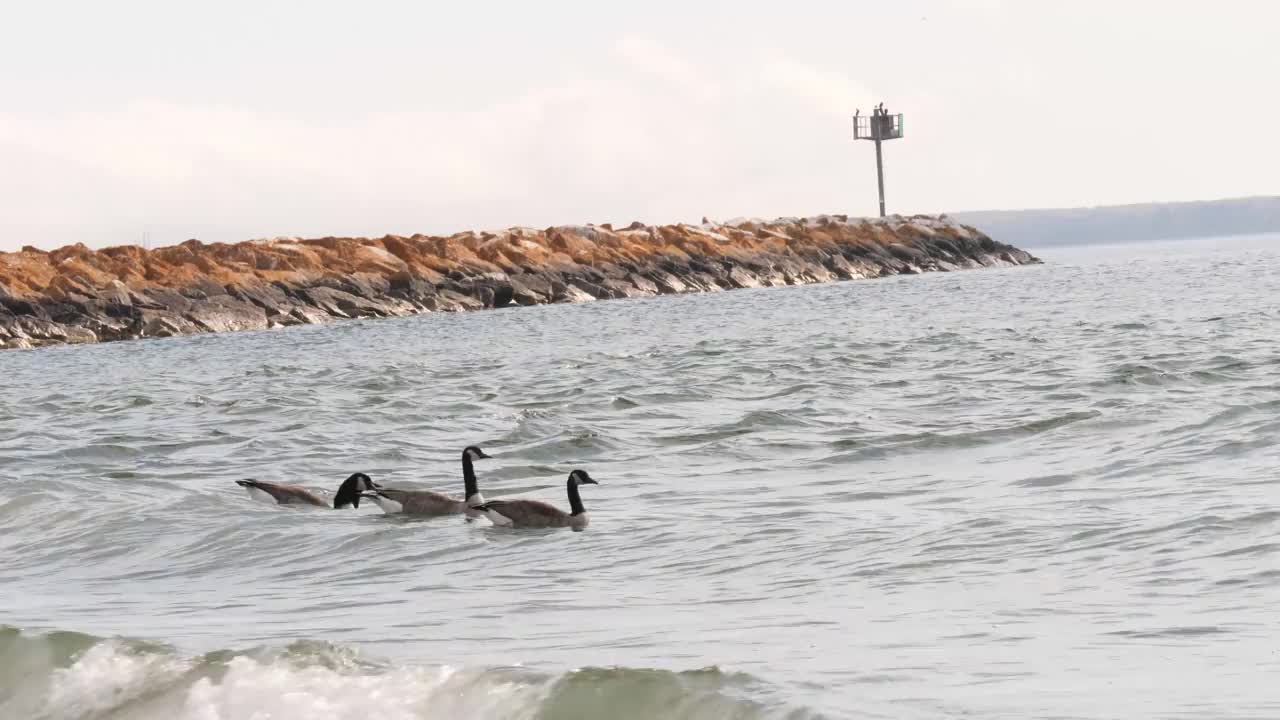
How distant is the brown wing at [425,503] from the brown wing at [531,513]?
84cm

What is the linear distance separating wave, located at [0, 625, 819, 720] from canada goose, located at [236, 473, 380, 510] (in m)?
5.84

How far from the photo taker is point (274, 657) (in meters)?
8.15

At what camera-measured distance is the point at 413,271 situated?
227ft

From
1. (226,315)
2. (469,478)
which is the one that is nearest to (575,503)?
(469,478)

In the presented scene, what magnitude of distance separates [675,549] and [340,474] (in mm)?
7212

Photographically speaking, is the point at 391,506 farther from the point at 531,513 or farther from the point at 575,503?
the point at 575,503

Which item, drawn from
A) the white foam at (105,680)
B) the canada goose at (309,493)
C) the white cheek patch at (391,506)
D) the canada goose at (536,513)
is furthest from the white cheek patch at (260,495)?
the white foam at (105,680)

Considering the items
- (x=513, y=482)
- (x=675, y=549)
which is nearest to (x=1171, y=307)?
(x=513, y=482)

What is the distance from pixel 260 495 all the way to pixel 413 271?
5467 cm

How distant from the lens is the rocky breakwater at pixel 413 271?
5841 centimetres

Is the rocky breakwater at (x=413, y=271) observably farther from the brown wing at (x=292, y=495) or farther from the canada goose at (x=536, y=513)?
the canada goose at (x=536, y=513)

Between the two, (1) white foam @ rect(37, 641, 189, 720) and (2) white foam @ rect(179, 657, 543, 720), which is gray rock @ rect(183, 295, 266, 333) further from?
(2) white foam @ rect(179, 657, 543, 720)

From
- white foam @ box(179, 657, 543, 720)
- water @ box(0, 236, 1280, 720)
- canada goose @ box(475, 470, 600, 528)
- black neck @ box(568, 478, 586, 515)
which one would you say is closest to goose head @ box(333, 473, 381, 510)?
water @ box(0, 236, 1280, 720)

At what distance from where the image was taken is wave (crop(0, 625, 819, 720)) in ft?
23.8
